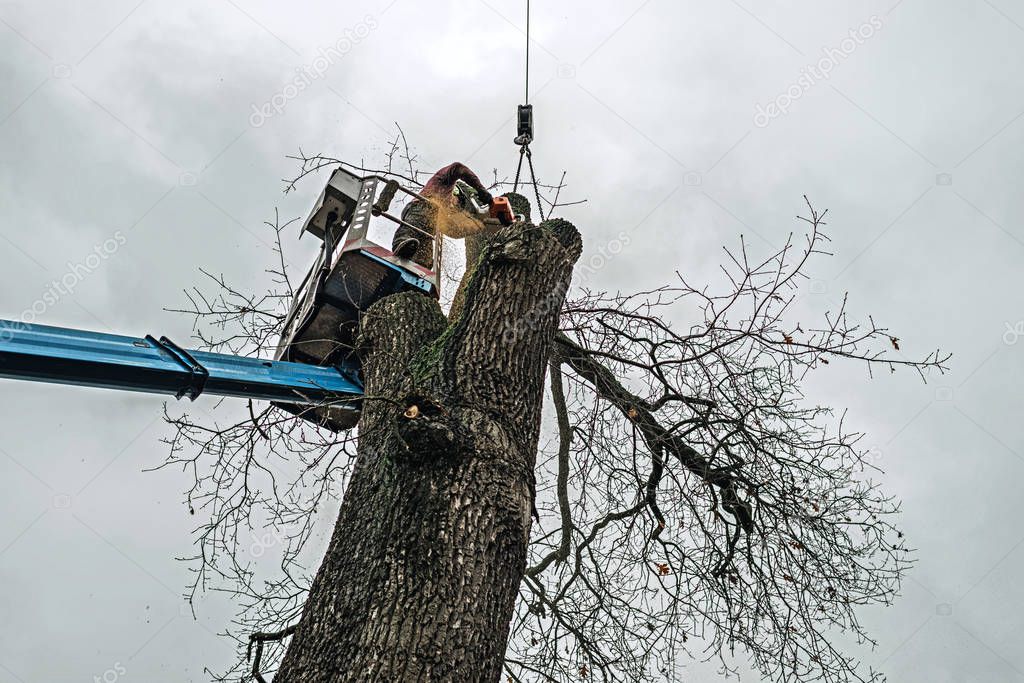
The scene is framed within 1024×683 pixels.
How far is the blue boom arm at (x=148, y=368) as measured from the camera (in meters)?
3.38

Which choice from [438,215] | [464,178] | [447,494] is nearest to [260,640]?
[447,494]

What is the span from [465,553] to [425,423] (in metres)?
0.46

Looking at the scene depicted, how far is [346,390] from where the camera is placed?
4133 millimetres

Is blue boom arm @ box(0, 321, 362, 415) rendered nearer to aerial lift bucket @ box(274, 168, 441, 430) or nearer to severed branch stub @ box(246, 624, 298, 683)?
aerial lift bucket @ box(274, 168, 441, 430)

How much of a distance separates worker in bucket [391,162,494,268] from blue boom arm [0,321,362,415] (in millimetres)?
990

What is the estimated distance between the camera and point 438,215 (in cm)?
506

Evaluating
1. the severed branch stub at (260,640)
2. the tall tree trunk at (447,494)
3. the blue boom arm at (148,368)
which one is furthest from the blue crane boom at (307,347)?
the severed branch stub at (260,640)

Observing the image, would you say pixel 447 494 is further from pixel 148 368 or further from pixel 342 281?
pixel 342 281

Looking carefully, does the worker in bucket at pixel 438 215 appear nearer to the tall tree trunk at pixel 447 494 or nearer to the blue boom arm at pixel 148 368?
the blue boom arm at pixel 148 368

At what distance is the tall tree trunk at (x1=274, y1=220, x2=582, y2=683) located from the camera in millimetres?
2338

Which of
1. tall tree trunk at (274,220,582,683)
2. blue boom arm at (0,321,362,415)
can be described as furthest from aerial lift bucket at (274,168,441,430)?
tall tree trunk at (274,220,582,683)

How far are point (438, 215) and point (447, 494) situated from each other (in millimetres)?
2770

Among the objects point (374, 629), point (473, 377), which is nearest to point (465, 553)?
point (374, 629)

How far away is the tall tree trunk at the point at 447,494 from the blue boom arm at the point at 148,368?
40cm
